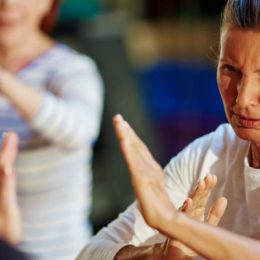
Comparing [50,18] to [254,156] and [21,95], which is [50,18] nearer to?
[21,95]

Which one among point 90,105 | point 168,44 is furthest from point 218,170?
point 168,44

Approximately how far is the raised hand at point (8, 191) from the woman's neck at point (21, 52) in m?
0.41

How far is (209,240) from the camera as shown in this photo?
0.76 meters

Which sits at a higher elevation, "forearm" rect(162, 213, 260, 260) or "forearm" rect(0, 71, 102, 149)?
"forearm" rect(162, 213, 260, 260)

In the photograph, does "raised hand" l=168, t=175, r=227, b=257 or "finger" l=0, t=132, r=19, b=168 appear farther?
"finger" l=0, t=132, r=19, b=168

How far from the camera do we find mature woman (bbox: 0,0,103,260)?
4.41 ft

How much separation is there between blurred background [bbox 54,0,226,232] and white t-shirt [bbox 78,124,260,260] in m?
0.98

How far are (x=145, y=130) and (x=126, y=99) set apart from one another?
0.11m

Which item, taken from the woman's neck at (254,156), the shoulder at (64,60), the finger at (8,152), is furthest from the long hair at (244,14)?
the shoulder at (64,60)

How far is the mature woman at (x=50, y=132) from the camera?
A: 1.34 metres

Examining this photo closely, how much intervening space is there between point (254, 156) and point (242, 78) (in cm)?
11

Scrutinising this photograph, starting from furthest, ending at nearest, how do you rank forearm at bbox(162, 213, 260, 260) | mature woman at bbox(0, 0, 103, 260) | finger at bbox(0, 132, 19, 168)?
1. mature woman at bbox(0, 0, 103, 260)
2. finger at bbox(0, 132, 19, 168)
3. forearm at bbox(162, 213, 260, 260)

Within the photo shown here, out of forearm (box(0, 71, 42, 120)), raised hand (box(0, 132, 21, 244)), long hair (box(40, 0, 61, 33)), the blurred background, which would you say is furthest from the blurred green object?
raised hand (box(0, 132, 21, 244))

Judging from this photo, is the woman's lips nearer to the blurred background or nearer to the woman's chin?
the woman's chin
